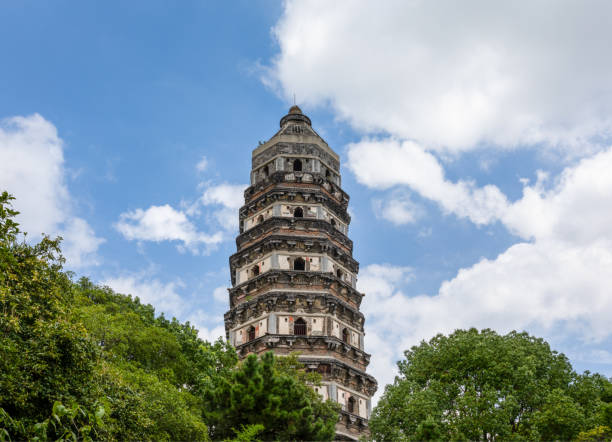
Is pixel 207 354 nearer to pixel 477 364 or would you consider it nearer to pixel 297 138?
pixel 477 364

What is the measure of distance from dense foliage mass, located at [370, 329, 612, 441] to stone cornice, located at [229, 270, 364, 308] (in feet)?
16.8

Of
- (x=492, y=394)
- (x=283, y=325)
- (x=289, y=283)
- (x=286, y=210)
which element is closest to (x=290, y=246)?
(x=289, y=283)

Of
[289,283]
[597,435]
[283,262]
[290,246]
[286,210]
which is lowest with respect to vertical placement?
[597,435]

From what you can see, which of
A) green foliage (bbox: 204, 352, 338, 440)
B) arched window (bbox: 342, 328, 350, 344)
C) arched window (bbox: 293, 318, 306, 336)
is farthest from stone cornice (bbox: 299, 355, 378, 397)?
green foliage (bbox: 204, 352, 338, 440)

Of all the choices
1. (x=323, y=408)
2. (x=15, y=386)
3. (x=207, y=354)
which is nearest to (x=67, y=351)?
(x=15, y=386)

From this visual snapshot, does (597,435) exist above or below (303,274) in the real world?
below

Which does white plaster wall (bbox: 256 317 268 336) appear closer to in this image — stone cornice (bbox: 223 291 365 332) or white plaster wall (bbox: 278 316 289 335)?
stone cornice (bbox: 223 291 365 332)

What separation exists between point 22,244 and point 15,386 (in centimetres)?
427

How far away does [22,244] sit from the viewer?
1600 centimetres

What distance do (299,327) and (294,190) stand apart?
8.28m

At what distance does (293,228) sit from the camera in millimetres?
33250

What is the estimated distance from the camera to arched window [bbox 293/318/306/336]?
1168 inches

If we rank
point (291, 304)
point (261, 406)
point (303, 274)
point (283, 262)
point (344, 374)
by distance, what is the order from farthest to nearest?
point (283, 262) → point (303, 274) → point (291, 304) → point (344, 374) → point (261, 406)

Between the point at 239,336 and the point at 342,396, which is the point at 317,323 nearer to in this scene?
the point at 342,396
